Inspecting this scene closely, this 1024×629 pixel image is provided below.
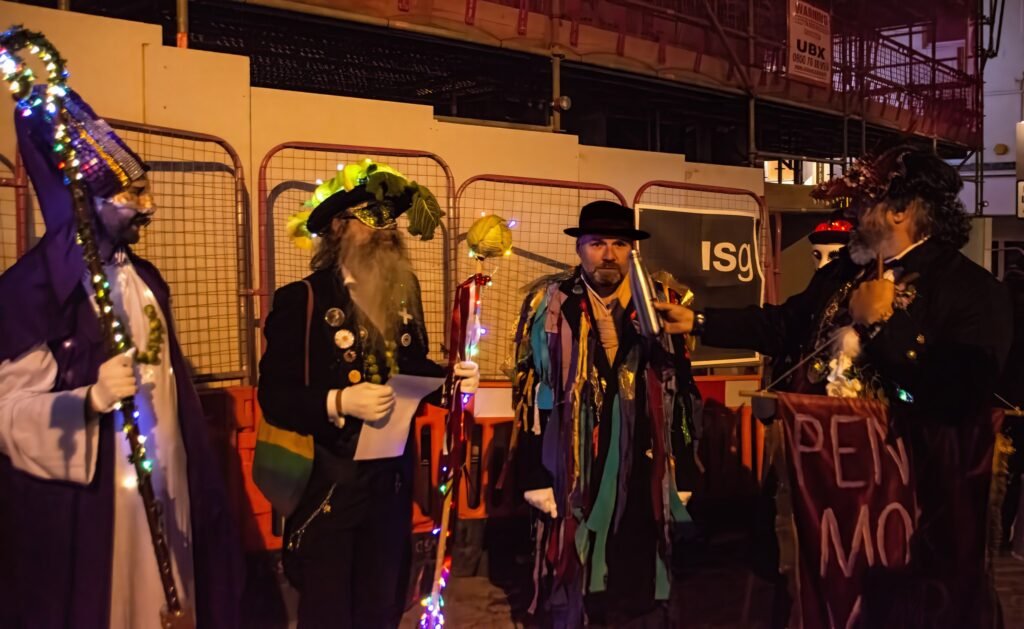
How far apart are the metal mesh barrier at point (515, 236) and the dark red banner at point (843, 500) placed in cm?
272

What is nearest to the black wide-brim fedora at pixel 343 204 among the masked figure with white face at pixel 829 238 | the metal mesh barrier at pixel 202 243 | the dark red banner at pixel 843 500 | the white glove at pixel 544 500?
the white glove at pixel 544 500

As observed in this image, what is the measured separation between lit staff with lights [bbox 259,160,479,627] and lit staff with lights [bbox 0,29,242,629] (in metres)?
0.42

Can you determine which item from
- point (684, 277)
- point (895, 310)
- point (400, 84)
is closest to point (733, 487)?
point (684, 277)

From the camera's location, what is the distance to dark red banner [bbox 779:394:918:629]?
3271 mm

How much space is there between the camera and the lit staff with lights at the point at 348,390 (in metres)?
2.95

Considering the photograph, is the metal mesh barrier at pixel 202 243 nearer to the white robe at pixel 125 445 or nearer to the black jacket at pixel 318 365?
the black jacket at pixel 318 365

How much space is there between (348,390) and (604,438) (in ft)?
4.36

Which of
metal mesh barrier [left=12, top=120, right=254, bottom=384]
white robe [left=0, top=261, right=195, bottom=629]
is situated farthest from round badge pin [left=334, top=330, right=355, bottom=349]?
metal mesh barrier [left=12, top=120, right=254, bottom=384]

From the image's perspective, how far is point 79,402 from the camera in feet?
8.05

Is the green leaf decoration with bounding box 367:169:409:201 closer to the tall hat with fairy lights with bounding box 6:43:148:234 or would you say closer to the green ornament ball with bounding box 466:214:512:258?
the green ornament ball with bounding box 466:214:512:258

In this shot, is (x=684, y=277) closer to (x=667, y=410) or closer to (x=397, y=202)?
(x=667, y=410)

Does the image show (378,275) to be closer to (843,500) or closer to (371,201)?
(371,201)

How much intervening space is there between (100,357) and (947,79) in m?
14.0

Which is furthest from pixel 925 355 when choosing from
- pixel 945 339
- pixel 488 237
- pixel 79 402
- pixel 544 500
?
pixel 79 402
